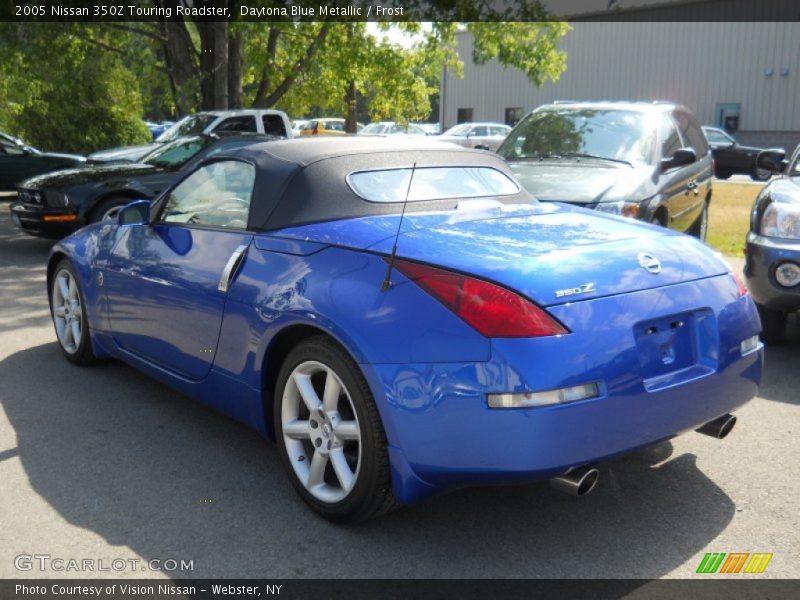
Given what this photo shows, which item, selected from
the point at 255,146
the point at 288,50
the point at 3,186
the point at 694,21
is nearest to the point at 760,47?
the point at 694,21

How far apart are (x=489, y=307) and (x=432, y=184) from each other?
1.43 meters

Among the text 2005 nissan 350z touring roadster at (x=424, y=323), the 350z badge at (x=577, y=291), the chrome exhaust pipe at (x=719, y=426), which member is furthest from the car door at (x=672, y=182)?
the 350z badge at (x=577, y=291)

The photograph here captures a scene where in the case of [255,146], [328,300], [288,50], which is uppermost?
[288,50]

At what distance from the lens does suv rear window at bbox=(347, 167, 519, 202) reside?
13.7 feet

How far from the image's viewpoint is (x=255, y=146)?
4.56 meters

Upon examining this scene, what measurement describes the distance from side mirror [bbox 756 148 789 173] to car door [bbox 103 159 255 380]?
15.6ft

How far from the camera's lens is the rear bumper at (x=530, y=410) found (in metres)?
3.00

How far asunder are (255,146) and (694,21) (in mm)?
38013

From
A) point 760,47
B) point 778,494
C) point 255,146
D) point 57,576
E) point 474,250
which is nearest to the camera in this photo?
point 57,576

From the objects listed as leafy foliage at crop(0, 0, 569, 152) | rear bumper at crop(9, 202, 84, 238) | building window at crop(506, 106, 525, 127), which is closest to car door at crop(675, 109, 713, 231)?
rear bumper at crop(9, 202, 84, 238)

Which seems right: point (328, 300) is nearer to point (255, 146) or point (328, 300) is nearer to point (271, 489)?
point (271, 489)

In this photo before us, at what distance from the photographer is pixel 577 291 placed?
3.17 m

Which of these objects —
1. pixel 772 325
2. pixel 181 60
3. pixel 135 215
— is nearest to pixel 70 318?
pixel 135 215

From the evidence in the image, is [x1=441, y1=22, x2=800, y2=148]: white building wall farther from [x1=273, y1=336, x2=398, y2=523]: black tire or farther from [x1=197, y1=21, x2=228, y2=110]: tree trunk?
[x1=273, y1=336, x2=398, y2=523]: black tire
